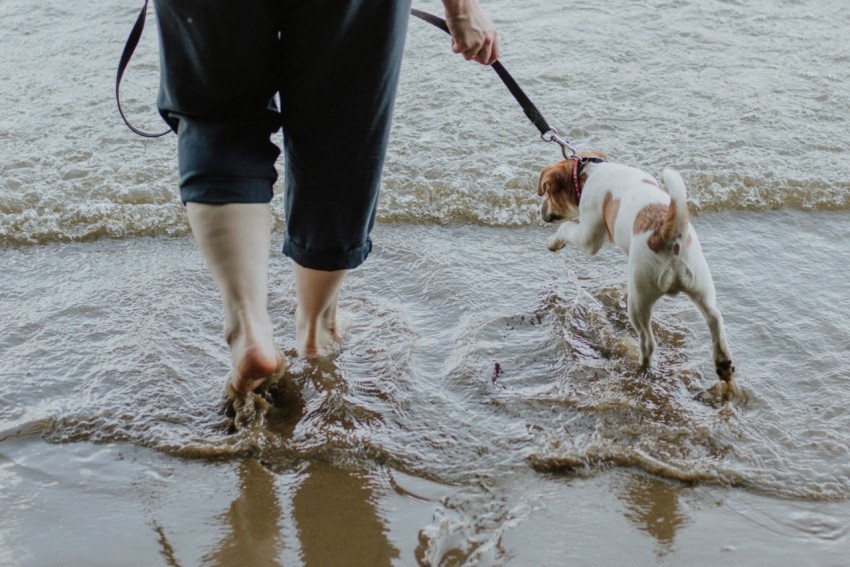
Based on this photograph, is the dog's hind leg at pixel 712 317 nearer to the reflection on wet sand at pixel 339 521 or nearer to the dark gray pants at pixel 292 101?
the dark gray pants at pixel 292 101

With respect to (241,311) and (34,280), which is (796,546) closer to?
(241,311)

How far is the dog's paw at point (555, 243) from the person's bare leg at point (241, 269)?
174 centimetres

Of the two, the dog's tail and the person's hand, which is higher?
the person's hand

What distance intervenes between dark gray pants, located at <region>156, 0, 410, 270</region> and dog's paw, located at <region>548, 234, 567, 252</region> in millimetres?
1525

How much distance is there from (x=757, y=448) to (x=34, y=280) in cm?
292

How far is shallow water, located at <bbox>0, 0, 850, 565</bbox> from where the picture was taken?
2197 millimetres

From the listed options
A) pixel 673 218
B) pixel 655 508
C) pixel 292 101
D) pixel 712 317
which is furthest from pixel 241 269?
pixel 712 317

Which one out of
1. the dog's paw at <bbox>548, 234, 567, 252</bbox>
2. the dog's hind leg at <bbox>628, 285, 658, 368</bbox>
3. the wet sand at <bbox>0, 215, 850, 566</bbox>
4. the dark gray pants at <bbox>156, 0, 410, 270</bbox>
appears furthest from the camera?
the dog's paw at <bbox>548, 234, 567, 252</bbox>

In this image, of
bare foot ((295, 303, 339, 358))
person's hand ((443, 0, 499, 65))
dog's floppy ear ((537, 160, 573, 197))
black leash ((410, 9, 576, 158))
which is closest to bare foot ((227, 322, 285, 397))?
bare foot ((295, 303, 339, 358))

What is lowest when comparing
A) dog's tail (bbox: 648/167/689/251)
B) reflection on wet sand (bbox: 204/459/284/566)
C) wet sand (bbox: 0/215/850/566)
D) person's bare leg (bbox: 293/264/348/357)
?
wet sand (bbox: 0/215/850/566)

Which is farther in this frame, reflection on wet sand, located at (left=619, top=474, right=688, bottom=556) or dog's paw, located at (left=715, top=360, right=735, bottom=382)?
dog's paw, located at (left=715, top=360, right=735, bottom=382)

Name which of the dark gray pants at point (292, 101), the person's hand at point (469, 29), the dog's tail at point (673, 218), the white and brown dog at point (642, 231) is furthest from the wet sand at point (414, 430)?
the person's hand at point (469, 29)

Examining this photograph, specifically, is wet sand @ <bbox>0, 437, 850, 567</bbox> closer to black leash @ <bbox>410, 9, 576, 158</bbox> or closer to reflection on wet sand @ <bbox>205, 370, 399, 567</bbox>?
reflection on wet sand @ <bbox>205, 370, 399, 567</bbox>

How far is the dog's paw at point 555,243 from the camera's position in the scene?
3.77m
